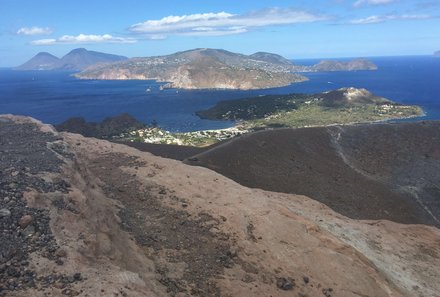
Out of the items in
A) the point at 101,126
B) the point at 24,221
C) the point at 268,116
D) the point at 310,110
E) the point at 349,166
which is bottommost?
the point at 268,116

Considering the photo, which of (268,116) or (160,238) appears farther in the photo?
(268,116)

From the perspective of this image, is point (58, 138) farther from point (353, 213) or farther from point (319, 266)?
point (353, 213)

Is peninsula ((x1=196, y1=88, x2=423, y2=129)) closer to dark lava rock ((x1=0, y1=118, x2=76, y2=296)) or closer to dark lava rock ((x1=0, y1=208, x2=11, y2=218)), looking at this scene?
dark lava rock ((x1=0, y1=118, x2=76, y2=296))

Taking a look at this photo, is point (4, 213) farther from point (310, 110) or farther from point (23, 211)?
point (310, 110)

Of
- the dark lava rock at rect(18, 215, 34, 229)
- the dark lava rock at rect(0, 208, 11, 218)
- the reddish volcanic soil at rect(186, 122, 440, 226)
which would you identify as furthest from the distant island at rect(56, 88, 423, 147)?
the dark lava rock at rect(18, 215, 34, 229)

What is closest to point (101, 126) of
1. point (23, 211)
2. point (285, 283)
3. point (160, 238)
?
point (160, 238)

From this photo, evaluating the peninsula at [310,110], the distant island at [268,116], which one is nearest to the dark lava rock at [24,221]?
the distant island at [268,116]

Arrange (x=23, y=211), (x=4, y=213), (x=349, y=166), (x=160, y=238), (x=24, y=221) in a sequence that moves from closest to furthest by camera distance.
Answer: 1. (x=24, y=221)
2. (x=4, y=213)
3. (x=23, y=211)
4. (x=160, y=238)
5. (x=349, y=166)

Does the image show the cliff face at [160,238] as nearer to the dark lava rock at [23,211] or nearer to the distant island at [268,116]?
the dark lava rock at [23,211]
